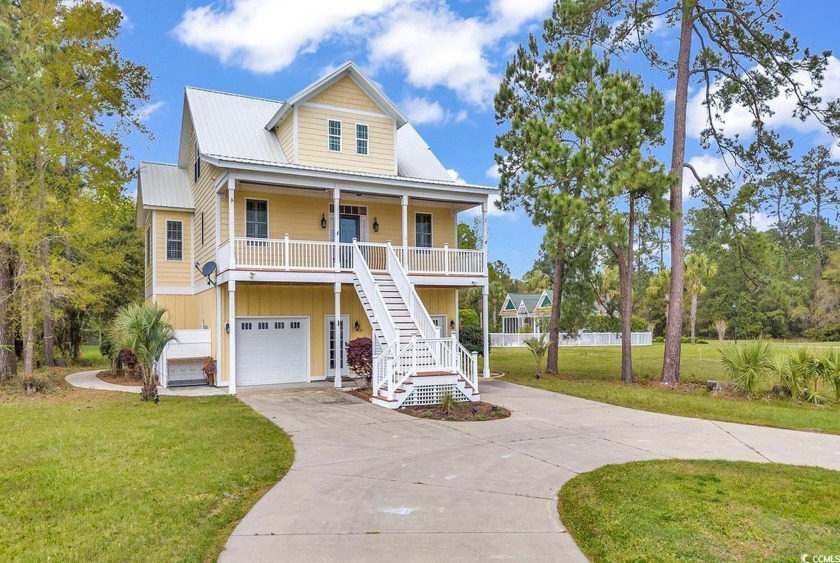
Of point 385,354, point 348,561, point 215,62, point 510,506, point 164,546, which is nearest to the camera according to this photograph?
point 348,561

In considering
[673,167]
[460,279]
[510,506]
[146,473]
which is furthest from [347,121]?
[510,506]

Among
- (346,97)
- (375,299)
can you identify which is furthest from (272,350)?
(346,97)

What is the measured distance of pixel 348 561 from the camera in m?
4.50

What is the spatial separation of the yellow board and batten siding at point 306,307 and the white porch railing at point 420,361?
4695 mm

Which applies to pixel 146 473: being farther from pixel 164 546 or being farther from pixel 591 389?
pixel 591 389

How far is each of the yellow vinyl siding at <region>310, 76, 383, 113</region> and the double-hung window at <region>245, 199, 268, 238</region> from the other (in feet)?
11.7

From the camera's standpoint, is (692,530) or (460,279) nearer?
(692,530)

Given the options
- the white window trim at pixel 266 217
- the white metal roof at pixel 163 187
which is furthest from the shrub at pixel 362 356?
the white metal roof at pixel 163 187

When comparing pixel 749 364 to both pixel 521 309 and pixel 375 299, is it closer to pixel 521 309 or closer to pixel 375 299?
pixel 375 299

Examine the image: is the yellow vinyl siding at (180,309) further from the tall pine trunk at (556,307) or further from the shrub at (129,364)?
the tall pine trunk at (556,307)

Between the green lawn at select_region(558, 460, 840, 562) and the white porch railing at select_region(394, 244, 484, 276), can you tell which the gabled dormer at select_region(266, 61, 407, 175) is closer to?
the white porch railing at select_region(394, 244, 484, 276)

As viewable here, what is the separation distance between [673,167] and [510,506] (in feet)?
47.9

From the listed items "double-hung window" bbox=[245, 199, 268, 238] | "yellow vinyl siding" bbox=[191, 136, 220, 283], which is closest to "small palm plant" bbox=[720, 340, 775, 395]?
"double-hung window" bbox=[245, 199, 268, 238]

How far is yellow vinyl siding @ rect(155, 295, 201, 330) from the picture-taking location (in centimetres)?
1833
